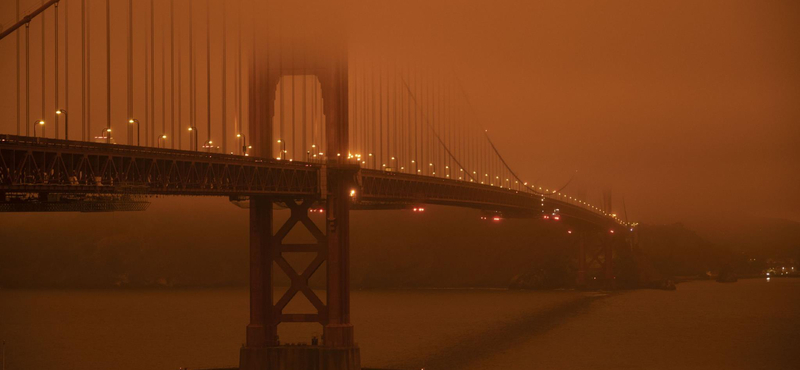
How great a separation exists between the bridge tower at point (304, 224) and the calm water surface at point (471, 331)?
802cm

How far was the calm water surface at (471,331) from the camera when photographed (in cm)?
4478

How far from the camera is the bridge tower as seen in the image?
32125 millimetres

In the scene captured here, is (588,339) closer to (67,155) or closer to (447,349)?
(447,349)

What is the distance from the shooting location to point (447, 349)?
46688 millimetres

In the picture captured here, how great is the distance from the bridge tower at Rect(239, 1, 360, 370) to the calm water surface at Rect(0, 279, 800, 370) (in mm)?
8024

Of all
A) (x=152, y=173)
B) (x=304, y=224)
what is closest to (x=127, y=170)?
(x=152, y=173)

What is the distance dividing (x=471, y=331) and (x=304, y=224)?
24.9 m

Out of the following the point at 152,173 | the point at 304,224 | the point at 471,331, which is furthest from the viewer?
the point at 471,331

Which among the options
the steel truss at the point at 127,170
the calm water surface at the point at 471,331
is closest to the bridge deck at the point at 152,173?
the steel truss at the point at 127,170

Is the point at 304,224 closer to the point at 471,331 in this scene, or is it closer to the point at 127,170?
the point at 127,170

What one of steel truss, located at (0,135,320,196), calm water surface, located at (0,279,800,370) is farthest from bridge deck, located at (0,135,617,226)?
calm water surface, located at (0,279,800,370)

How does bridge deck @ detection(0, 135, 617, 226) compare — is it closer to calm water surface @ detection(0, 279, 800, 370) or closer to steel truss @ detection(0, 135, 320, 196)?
steel truss @ detection(0, 135, 320, 196)

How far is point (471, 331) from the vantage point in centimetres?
5584

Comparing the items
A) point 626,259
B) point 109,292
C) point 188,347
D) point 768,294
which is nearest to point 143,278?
point 109,292
